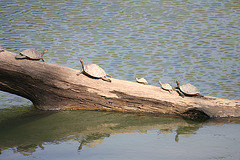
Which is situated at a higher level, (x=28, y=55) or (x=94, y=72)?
(x=28, y=55)

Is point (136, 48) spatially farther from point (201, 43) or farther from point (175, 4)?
point (175, 4)

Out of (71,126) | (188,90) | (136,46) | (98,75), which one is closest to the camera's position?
(71,126)

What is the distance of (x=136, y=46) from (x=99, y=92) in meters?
4.44

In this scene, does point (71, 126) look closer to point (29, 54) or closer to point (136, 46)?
point (29, 54)

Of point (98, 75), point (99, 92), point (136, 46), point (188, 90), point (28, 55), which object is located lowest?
point (136, 46)

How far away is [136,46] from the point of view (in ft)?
32.0

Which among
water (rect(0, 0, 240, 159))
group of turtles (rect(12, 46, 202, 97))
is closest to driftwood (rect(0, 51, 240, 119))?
group of turtles (rect(12, 46, 202, 97))

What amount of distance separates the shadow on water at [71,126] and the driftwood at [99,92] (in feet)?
0.48

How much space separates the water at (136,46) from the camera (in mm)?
4416

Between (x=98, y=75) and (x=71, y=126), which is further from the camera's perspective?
(x=98, y=75)

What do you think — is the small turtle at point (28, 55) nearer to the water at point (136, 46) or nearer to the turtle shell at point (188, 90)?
the water at point (136, 46)

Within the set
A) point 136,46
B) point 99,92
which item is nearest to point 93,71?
point 99,92

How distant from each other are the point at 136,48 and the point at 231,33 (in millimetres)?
3098

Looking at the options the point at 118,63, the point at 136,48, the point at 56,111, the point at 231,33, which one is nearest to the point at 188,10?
the point at 231,33
